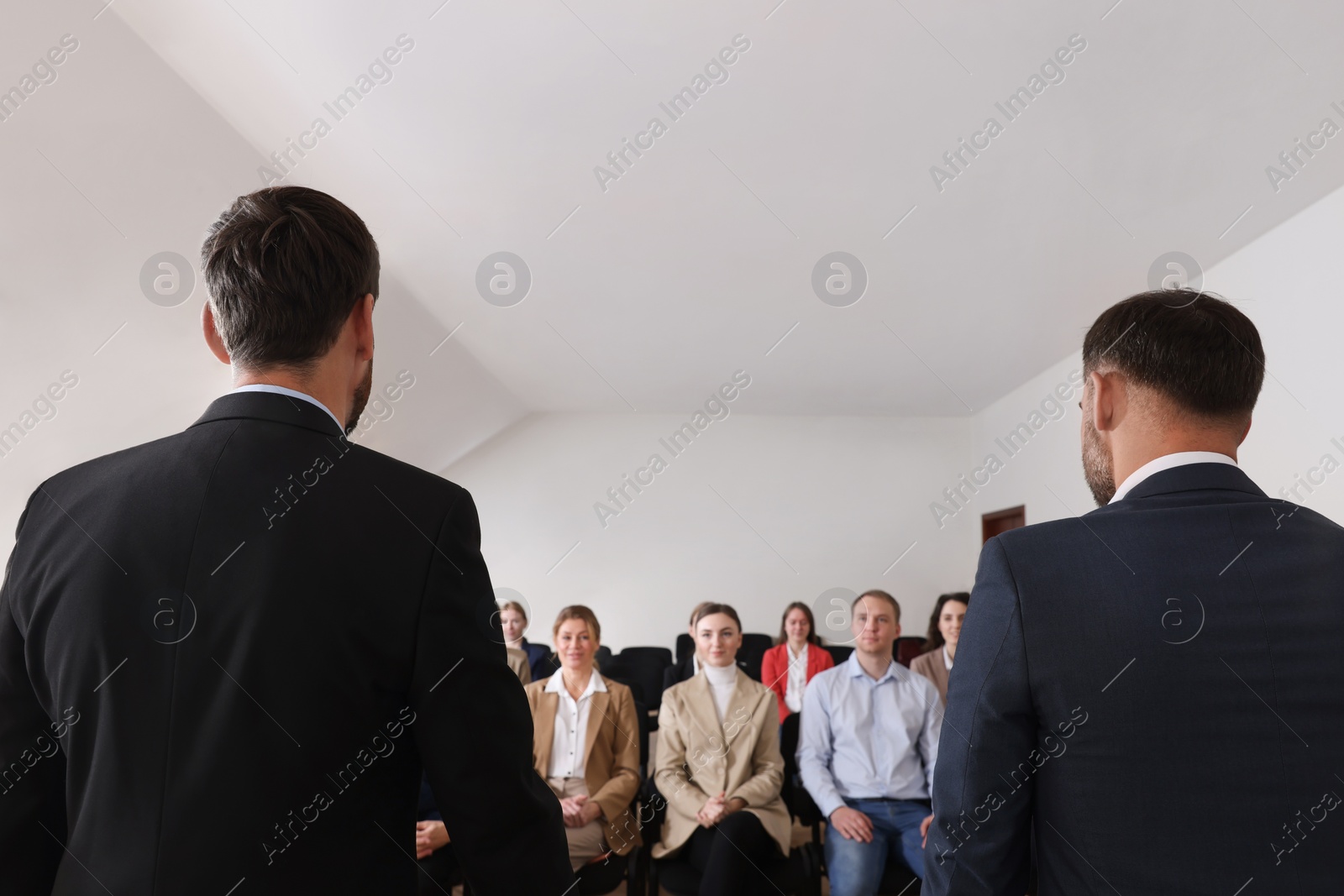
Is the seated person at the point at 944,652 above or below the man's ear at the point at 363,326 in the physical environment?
below

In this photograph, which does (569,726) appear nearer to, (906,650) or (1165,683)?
(1165,683)

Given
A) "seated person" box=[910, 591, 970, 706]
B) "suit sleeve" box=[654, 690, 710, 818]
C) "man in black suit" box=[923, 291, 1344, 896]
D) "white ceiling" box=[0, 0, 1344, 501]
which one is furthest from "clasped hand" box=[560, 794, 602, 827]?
"white ceiling" box=[0, 0, 1344, 501]

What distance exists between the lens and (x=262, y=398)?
0.82 meters

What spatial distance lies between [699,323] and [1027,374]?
285 cm

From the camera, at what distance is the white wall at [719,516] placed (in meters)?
8.54

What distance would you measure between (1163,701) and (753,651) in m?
6.91

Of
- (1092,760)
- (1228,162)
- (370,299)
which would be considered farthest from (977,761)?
(1228,162)

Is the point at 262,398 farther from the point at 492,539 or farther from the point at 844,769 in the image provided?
the point at 492,539

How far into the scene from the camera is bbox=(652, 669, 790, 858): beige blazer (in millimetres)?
3213

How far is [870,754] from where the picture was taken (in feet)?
11.0

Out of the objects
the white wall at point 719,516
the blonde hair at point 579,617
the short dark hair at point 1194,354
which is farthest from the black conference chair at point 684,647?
the short dark hair at point 1194,354

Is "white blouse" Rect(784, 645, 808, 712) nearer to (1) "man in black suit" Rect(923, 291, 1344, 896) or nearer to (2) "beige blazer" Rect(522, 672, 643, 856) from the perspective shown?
(2) "beige blazer" Rect(522, 672, 643, 856)

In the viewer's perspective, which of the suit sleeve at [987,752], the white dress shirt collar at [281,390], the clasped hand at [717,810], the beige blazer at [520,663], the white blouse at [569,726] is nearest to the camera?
the white dress shirt collar at [281,390]

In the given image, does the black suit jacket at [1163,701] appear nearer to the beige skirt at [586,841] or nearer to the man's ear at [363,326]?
the man's ear at [363,326]
